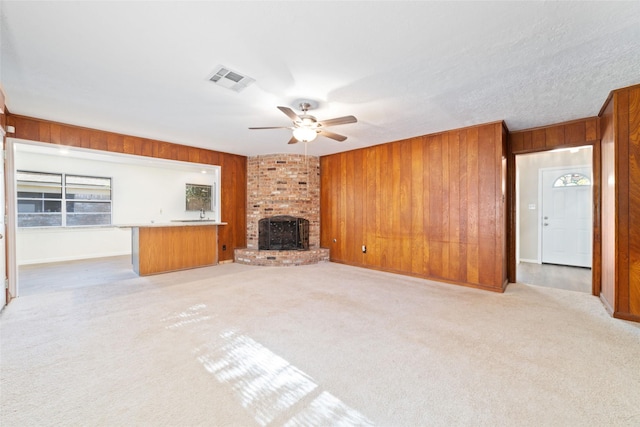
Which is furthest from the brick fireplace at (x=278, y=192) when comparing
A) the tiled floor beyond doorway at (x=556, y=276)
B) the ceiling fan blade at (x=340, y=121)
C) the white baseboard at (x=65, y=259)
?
the tiled floor beyond doorway at (x=556, y=276)

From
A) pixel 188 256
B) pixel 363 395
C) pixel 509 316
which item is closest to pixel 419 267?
pixel 509 316

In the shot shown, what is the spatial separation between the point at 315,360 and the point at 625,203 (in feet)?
11.8

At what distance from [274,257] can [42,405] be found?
4.28 meters

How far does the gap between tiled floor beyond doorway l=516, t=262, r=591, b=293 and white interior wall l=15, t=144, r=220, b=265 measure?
6.16 metres

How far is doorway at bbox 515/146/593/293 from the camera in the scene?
222 inches

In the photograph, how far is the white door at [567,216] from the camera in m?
5.66

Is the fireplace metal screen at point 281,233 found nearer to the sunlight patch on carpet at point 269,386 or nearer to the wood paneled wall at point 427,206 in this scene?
the wood paneled wall at point 427,206

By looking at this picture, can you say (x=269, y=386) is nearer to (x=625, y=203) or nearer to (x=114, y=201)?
(x=625, y=203)

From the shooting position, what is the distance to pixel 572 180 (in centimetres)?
582

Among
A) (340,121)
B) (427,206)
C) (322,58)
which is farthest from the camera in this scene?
(427,206)

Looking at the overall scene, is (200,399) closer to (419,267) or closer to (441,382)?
(441,382)

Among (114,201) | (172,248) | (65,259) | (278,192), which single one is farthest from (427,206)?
(65,259)

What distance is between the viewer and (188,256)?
17.9 feet

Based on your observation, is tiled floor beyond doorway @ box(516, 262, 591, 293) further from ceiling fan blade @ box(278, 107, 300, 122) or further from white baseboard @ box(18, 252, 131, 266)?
white baseboard @ box(18, 252, 131, 266)
